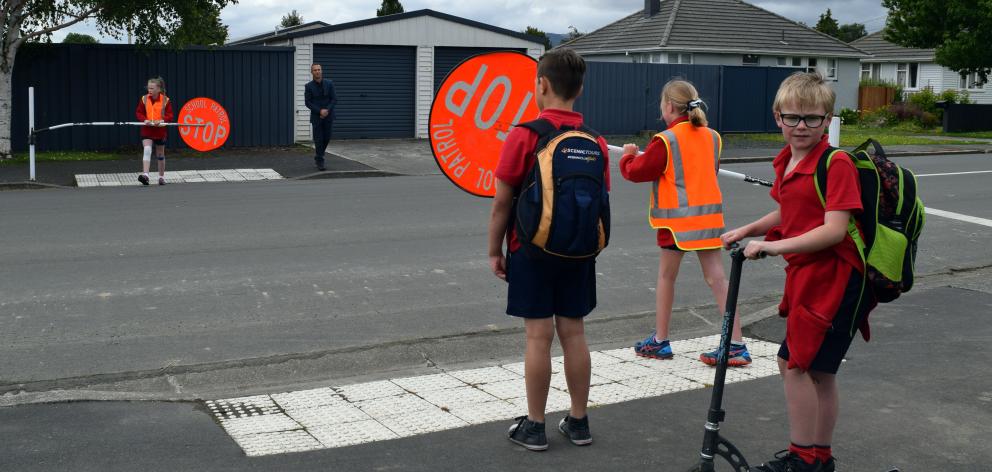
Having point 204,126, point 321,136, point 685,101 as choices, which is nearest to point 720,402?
point 685,101

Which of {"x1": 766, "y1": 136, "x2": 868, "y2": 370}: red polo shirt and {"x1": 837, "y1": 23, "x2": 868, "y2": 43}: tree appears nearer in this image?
{"x1": 766, "y1": 136, "x2": 868, "y2": 370}: red polo shirt

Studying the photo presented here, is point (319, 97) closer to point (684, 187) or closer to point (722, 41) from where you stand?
point (684, 187)

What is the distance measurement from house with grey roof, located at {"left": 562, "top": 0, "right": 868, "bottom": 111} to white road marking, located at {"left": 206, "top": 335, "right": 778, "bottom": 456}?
36.3m

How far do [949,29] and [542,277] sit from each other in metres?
37.5

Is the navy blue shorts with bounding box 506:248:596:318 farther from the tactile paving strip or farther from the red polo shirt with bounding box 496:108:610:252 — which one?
the tactile paving strip

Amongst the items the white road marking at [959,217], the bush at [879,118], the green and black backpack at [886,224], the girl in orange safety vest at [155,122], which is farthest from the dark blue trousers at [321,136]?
the bush at [879,118]

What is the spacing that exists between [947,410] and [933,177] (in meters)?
14.7

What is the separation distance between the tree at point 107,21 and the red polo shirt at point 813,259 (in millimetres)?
17651

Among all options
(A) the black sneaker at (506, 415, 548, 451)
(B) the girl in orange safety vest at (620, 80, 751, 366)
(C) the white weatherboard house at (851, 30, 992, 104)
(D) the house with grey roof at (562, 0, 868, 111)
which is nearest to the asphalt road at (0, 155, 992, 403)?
(B) the girl in orange safety vest at (620, 80, 751, 366)

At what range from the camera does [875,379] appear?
592 cm

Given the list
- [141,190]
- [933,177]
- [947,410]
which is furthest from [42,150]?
[947,410]

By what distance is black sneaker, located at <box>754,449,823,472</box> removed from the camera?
4.20 m

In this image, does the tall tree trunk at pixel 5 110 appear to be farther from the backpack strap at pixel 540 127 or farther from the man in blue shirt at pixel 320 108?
the backpack strap at pixel 540 127

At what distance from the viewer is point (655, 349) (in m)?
6.41
